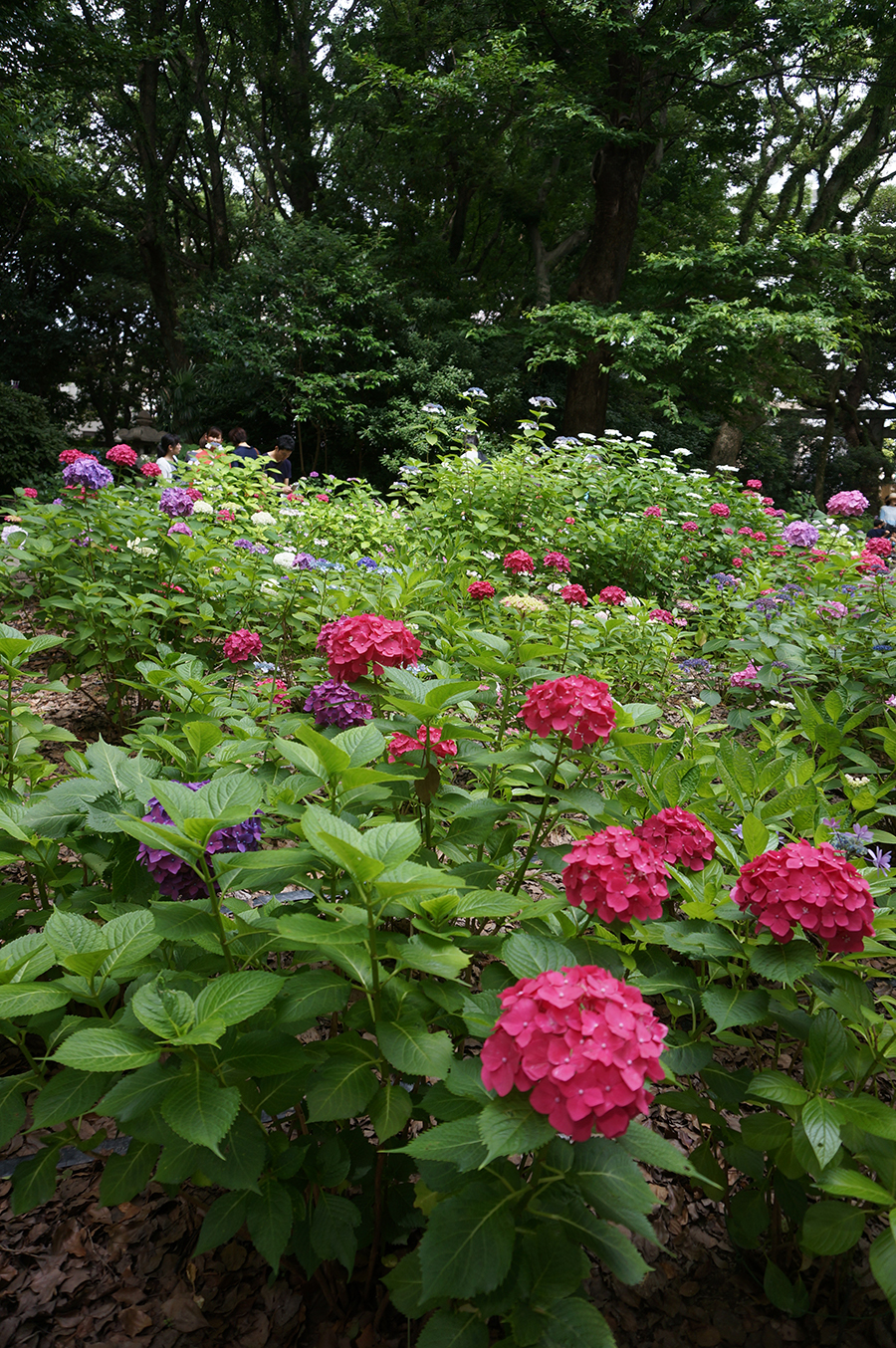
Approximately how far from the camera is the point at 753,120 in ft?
42.6

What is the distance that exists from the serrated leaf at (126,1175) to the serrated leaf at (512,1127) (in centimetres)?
61

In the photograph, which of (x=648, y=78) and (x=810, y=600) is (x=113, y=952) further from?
(x=648, y=78)

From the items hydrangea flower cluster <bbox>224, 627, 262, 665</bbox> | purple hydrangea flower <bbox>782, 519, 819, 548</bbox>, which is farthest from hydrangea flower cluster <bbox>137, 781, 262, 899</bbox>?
purple hydrangea flower <bbox>782, 519, 819, 548</bbox>

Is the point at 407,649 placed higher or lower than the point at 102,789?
higher

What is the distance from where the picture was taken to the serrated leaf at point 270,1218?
1.11m

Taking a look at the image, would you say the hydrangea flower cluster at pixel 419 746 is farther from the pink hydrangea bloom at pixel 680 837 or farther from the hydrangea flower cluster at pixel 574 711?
the pink hydrangea bloom at pixel 680 837

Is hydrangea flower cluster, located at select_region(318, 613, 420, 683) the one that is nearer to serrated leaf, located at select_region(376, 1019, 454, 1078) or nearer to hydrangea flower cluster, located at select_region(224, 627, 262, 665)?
serrated leaf, located at select_region(376, 1019, 454, 1078)

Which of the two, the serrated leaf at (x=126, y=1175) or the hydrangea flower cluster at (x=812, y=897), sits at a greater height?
the hydrangea flower cluster at (x=812, y=897)

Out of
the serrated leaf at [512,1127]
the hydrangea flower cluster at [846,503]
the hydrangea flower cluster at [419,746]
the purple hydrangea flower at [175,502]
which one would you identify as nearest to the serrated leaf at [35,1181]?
the serrated leaf at [512,1127]

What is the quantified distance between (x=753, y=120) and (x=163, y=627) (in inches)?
599

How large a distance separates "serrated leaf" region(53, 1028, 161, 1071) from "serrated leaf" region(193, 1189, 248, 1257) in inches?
14.7

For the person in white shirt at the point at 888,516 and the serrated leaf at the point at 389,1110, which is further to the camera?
the person in white shirt at the point at 888,516

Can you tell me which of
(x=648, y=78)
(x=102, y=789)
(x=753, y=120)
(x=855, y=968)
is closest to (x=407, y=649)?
(x=102, y=789)

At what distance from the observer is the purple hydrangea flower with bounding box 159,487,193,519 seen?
4.10 meters
